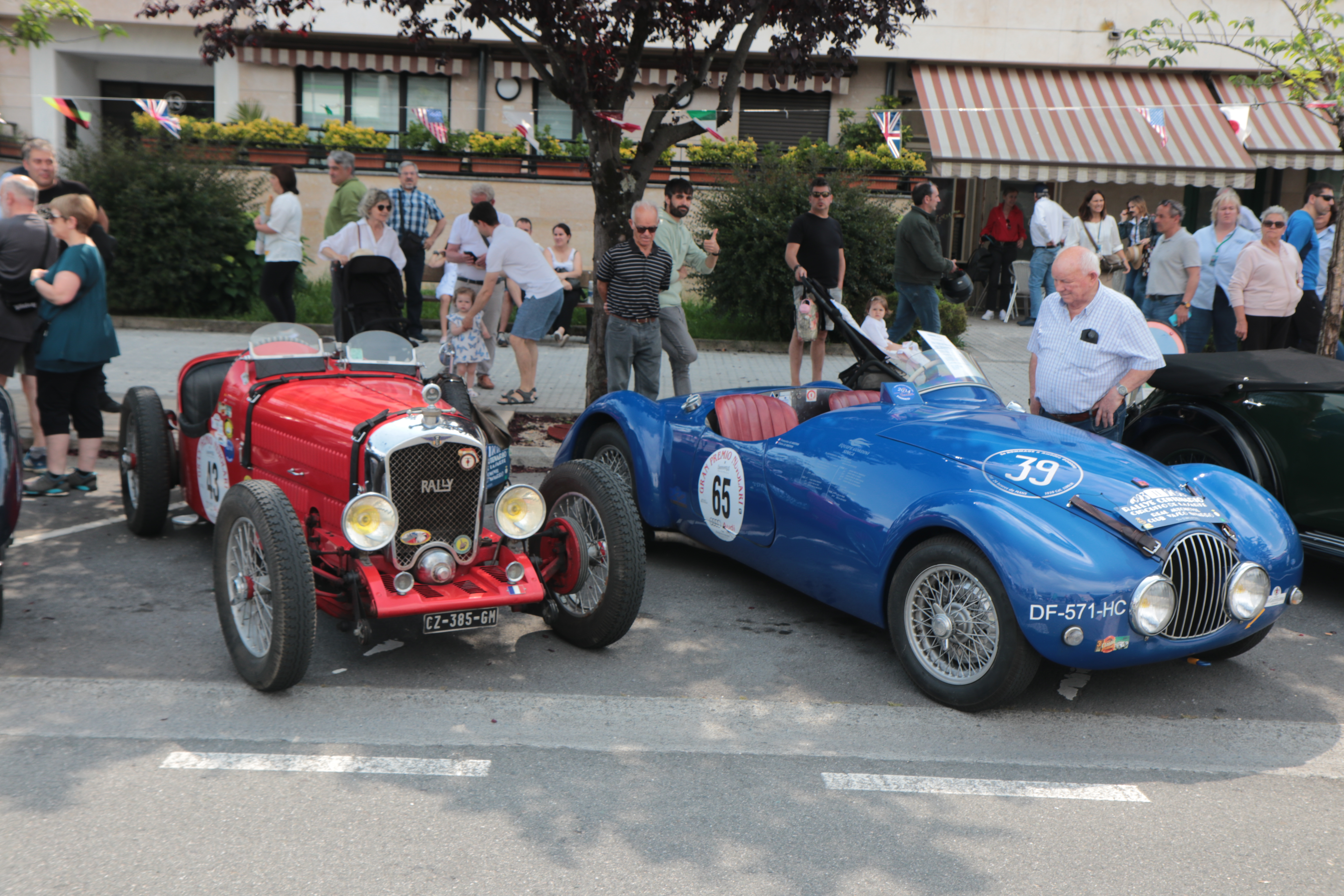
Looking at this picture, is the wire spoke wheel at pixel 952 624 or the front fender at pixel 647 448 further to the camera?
the front fender at pixel 647 448

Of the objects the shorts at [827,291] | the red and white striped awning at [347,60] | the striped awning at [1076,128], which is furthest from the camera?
the red and white striped awning at [347,60]

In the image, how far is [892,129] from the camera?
17391 millimetres

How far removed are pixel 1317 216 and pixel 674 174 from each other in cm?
1030

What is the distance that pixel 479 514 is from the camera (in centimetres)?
464

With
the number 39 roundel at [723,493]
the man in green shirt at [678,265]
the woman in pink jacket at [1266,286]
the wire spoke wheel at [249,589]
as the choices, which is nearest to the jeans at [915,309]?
the man in green shirt at [678,265]

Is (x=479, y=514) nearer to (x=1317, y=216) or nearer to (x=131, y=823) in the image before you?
(x=131, y=823)

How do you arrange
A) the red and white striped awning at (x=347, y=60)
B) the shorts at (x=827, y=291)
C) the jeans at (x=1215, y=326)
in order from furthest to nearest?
the red and white striped awning at (x=347, y=60), the jeans at (x=1215, y=326), the shorts at (x=827, y=291)

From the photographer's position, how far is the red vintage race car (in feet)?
13.9

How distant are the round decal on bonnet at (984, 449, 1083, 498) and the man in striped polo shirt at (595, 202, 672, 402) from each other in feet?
13.7

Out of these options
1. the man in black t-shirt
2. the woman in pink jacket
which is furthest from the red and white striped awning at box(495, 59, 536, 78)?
the woman in pink jacket

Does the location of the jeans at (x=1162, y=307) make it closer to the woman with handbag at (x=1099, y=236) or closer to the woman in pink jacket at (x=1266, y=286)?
the woman in pink jacket at (x=1266, y=286)

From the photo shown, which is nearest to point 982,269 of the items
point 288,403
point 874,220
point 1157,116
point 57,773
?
point 1157,116

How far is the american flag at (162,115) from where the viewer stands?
1612cm

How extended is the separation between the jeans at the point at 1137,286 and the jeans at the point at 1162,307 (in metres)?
2.96
